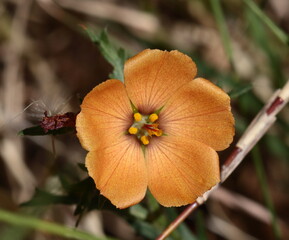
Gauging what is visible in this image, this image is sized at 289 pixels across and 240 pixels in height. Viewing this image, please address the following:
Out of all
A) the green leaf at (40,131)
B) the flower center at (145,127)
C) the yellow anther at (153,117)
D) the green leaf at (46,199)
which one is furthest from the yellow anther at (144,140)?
the green leaf at (46,199)

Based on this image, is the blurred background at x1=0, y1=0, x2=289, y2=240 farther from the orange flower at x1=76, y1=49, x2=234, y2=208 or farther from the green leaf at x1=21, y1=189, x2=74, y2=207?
the orange flower at x1=76, y1=49, x2=234, y2=208

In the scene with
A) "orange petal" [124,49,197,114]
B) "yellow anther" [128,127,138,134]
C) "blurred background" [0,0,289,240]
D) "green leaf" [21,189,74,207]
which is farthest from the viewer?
"blurred background" [0,0,289,240]

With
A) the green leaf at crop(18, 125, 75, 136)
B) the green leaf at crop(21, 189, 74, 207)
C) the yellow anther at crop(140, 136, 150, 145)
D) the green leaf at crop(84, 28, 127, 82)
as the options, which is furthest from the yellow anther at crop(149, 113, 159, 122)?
the green leaf at crop(21, 189, 74, 207)

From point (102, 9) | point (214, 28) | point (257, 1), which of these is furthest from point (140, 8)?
point (257, 1)

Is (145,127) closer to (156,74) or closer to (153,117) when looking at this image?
(153,117)

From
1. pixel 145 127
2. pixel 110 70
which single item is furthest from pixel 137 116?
pixel 110 70
